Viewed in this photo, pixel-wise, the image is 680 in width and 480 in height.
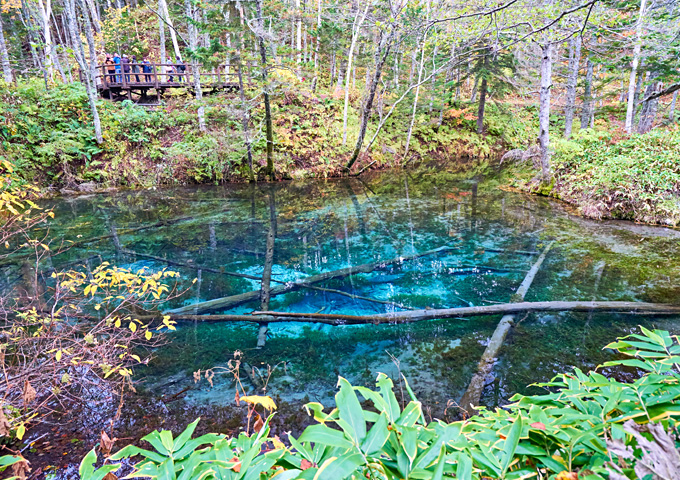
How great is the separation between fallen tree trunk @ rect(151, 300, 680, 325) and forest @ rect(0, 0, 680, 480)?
0.04 metres

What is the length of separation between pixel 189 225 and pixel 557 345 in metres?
9.00

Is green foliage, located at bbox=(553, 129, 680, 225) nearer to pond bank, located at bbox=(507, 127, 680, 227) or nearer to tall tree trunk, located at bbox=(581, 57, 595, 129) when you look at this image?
pond bank, located at bbox=(507, 127, 680, 227)

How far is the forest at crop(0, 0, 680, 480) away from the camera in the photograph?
1.09m

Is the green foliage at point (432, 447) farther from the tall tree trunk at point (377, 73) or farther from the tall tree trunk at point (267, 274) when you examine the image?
the tall tree trunk at point (377, 73)

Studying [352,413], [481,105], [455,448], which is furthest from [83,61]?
[481,105]

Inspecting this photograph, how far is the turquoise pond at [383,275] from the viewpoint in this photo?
4.06m

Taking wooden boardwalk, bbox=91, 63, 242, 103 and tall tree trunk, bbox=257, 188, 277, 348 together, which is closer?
tall tree trunk, bbox=257, 188, 277, 348

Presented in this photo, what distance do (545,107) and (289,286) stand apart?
10.8 metres

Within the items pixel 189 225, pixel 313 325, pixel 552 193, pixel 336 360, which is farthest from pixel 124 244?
pixel 552 193

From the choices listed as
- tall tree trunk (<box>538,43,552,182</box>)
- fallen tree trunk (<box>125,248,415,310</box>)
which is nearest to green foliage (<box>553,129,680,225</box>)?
tall tree trunk (<box>538,43,552,182</box>)

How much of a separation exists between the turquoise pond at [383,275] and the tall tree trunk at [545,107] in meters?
Answer: 1.39

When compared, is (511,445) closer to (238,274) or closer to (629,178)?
(238,274)

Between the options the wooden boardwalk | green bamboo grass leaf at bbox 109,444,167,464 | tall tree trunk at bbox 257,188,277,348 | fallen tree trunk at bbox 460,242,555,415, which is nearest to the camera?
green bamboo grass leaf at bbox 109,444,167,464

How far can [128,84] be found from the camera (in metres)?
16.4
